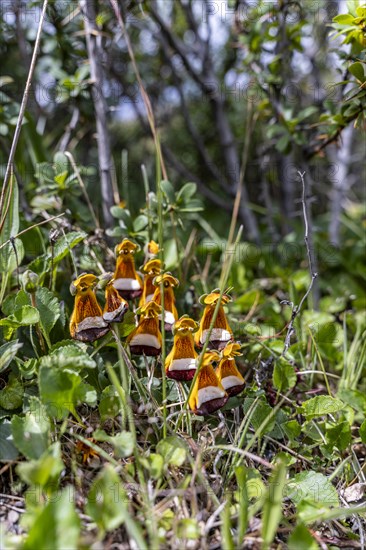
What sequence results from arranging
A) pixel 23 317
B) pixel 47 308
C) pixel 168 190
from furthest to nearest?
pixel 168 190, pixel 47 308, pixel 23 317

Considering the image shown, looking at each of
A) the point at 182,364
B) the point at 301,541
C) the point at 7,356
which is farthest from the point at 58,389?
the point at 301,541

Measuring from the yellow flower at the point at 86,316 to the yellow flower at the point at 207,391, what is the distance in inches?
10.1

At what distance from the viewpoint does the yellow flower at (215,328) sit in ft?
4.01

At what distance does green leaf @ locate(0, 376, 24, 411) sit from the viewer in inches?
44.9

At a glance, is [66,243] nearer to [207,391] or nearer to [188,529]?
[207,391]

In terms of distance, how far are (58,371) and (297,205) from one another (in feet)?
7.23

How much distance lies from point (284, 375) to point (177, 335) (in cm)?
35

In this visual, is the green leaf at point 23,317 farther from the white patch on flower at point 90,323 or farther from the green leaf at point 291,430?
the green leaf at point 291,430

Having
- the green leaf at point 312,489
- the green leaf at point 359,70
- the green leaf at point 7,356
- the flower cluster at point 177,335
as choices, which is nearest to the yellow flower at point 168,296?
the flower cluster at point 177,335

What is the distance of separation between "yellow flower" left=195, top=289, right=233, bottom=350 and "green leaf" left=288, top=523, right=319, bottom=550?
451 mm

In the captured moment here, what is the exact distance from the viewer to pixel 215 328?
1.26 metres

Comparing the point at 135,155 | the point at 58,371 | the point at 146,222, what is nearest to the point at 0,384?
the point at 58,371

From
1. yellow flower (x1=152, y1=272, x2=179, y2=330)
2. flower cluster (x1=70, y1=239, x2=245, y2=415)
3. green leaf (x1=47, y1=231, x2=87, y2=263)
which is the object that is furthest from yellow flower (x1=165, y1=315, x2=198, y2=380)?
green leaf (x1=47, y1=231, x2=87, y2=263)

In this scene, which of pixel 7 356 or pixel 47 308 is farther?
pixel 47 308
